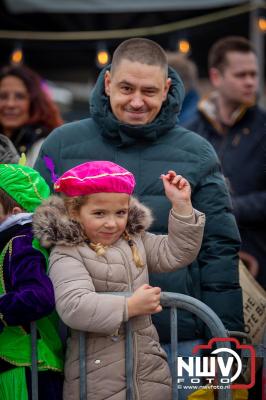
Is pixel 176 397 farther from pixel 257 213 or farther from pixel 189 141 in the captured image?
pixel 257 213

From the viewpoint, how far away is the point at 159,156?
414 centimetres

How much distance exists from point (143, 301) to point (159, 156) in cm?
101

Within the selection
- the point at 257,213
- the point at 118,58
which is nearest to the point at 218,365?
the point at 118,58

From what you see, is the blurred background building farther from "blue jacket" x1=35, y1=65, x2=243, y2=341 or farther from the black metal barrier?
the black metal barrier

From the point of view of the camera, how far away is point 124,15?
891 centimetres

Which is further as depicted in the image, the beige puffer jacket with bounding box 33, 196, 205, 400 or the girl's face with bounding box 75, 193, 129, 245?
the girl's face with bounding box 75, 193, 129, 245

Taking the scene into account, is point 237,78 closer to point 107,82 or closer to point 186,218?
point 107,82

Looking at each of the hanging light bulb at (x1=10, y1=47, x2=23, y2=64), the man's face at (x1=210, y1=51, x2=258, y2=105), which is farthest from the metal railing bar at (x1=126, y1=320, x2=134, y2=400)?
the hanging light bulb at (x1=10, y1=47, x2=23, y2=64)

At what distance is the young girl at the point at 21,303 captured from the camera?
333 centimetres

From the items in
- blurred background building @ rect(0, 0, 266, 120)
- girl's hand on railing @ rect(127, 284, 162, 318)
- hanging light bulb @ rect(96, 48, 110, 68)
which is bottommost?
girl's hand on railing @ rect(127, 284, 162, 318)

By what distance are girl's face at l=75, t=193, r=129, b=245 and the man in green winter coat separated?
0.60 metres

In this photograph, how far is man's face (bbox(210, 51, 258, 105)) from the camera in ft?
20.4

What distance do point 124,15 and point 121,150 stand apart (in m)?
5.01

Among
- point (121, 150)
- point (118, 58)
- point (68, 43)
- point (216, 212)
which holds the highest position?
point (68, 43)
